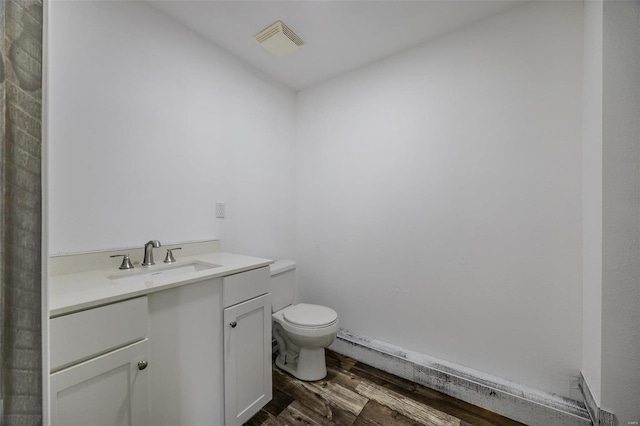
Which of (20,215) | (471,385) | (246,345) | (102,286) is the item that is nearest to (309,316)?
(246,345)

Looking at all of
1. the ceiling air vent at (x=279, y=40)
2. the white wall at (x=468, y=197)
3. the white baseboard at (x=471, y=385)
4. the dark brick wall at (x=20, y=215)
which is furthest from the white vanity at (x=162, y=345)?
the ceiling air vent at (x=279, y=40)

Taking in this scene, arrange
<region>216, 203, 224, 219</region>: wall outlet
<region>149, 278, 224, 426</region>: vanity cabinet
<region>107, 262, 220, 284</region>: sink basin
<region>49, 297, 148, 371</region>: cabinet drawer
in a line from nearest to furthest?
<region>49, 297, 148, 371</region>: cabinet drawer, <region>149, 278, 224, 426</region>: vanity cabinet, <region>107, 262, 220, 284</region>: sink basin, <region>216, 203, 224, 219</region>: wall outlet

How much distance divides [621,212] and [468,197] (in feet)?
2.12

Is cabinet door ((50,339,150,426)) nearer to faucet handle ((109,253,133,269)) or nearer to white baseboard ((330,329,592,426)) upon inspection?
faucet handle ((109,253,133,269))

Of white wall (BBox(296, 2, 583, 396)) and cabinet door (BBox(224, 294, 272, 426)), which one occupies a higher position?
white wall (BBox(296, 2, 583, 396))

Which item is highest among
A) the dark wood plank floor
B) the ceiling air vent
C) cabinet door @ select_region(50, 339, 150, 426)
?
the ceiling air vent

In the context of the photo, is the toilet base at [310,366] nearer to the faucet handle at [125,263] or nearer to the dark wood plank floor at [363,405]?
the dark wood plank floor at [363,405]

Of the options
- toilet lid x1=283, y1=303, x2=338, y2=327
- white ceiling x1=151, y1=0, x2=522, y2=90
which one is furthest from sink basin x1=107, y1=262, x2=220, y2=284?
white ceiling x1=151, y1=0, x2=522, y2=90

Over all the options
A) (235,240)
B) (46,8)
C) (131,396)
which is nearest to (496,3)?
(46,8)

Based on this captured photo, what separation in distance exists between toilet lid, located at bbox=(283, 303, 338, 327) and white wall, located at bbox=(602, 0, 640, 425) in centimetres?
134

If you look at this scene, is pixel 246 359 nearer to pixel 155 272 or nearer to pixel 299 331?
pixel 299 331

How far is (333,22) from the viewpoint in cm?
161

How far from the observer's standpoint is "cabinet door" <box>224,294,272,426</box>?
126 cm

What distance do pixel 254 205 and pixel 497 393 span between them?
1991 millimetres
